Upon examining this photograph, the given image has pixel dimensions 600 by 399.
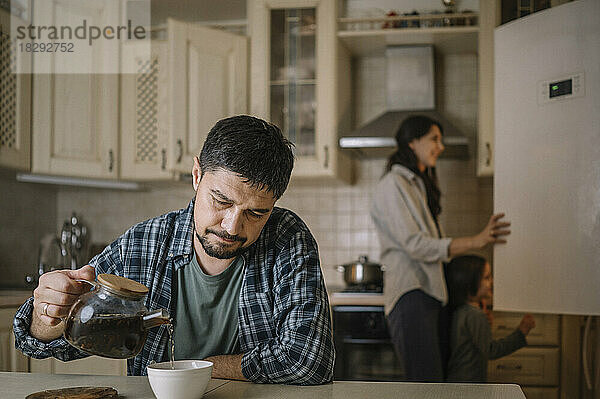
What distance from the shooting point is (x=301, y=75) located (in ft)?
12.3

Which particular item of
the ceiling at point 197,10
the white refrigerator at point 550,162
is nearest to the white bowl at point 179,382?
the white refrigerator at point 550,162

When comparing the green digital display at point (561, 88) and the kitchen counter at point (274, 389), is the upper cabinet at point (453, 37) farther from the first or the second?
the kitchen counter at point (274, 389)

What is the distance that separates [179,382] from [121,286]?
186mm

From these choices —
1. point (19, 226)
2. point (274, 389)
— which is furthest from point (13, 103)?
point (274, 389)

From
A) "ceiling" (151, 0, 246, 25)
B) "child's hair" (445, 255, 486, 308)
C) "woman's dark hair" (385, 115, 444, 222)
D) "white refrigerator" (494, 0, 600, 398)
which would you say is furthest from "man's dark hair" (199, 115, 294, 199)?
"ceiling" (151, 0, 246, 25)

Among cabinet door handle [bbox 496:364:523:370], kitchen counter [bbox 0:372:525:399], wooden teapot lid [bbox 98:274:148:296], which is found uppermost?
wooden teapot lid [bbox 98:274:148:296]

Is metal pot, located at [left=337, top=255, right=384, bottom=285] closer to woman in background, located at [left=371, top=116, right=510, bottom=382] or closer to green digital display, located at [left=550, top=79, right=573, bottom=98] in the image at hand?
woman in background, located at [left=371, top=116, right=510, bottom=382]

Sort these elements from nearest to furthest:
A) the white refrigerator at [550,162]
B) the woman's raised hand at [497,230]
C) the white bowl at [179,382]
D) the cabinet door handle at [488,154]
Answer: the white bowl at [179,382] < the white refrigerator at [550,162] < the woman's raised hand at [497,230] < the cabinet door handle at [488,154]

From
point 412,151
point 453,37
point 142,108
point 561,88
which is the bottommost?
point 412,151

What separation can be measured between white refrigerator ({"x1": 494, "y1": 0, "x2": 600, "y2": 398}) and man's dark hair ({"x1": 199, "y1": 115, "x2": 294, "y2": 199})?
1.26m

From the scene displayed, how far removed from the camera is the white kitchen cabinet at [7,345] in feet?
9.47

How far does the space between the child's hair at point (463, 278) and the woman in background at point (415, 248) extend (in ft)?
0.67

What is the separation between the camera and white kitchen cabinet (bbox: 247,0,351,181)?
3672 millimetres

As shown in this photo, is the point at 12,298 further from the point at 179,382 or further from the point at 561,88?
the point at 561,88
